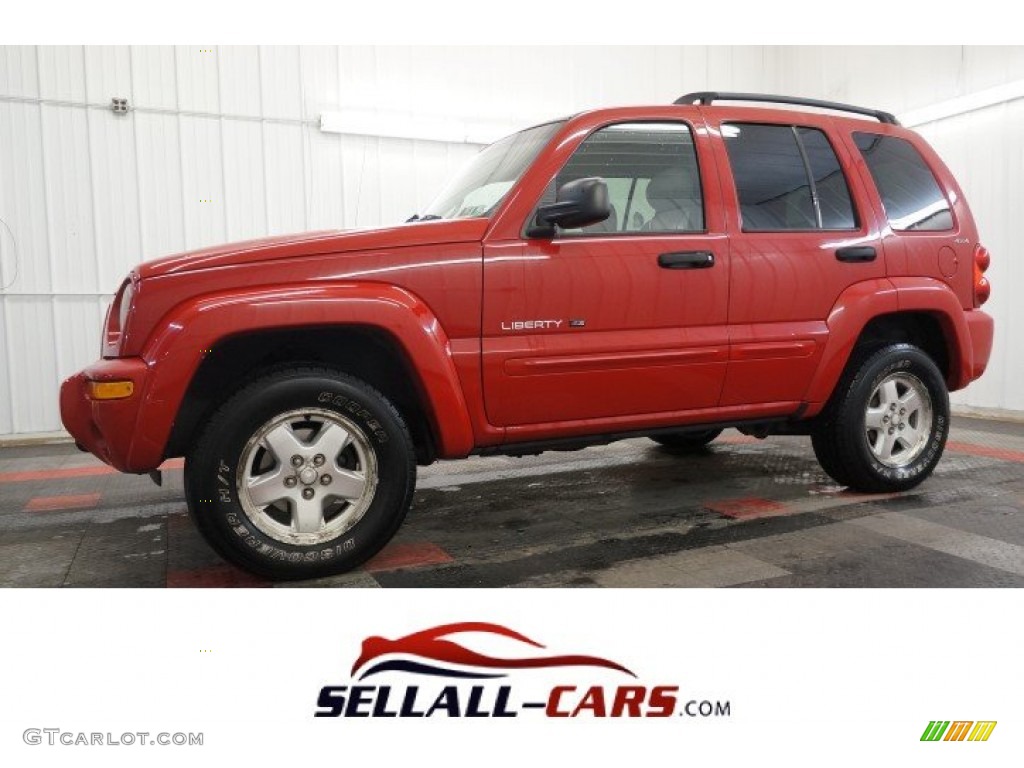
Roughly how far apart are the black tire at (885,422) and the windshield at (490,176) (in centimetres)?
188

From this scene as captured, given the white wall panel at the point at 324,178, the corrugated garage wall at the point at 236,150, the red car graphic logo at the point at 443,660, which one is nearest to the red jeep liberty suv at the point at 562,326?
the red car graphic logo at the point at 443,660

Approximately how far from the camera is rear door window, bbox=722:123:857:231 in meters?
3.39

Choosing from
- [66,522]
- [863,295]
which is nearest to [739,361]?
[863,295]

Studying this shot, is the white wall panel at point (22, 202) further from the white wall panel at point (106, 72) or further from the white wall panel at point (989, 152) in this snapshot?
the white wall panel at point (989, 152)

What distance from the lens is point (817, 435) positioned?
3789 millimetres

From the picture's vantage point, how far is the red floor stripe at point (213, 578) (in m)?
2.74

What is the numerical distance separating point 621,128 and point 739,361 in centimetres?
112

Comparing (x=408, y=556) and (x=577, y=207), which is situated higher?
(x=577, y=207)

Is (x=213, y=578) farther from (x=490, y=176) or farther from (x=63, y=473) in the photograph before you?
(x=63, y=473)

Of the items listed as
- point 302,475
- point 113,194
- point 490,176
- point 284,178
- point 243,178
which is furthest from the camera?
point 284,178

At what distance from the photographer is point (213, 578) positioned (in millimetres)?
2816

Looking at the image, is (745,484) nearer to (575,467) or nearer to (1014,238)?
(575,467)

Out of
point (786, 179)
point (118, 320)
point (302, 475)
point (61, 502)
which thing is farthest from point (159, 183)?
point (786, 179)

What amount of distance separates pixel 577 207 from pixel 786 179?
1291 mm
